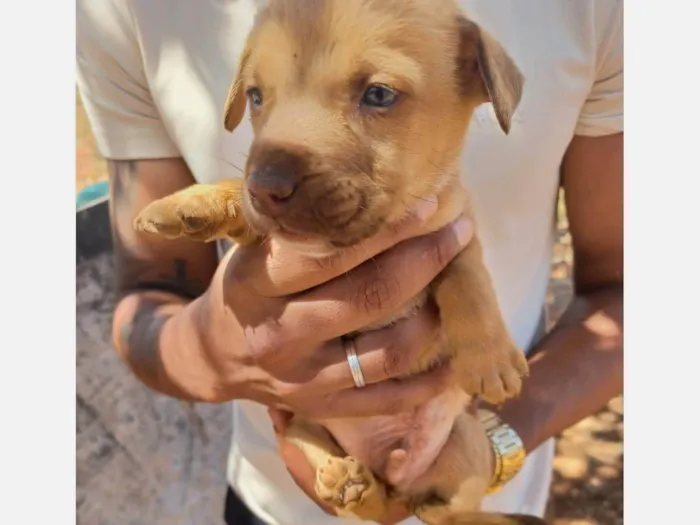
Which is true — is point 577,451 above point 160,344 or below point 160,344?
below

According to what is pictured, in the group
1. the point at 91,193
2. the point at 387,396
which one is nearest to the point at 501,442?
the point at 387,396

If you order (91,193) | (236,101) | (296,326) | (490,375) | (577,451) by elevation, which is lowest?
(577,451)

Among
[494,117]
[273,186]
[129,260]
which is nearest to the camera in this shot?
[273,186]

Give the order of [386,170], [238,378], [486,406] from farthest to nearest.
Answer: [486,406]
[238,378]
[386,170]

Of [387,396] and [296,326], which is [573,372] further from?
[296,326]
